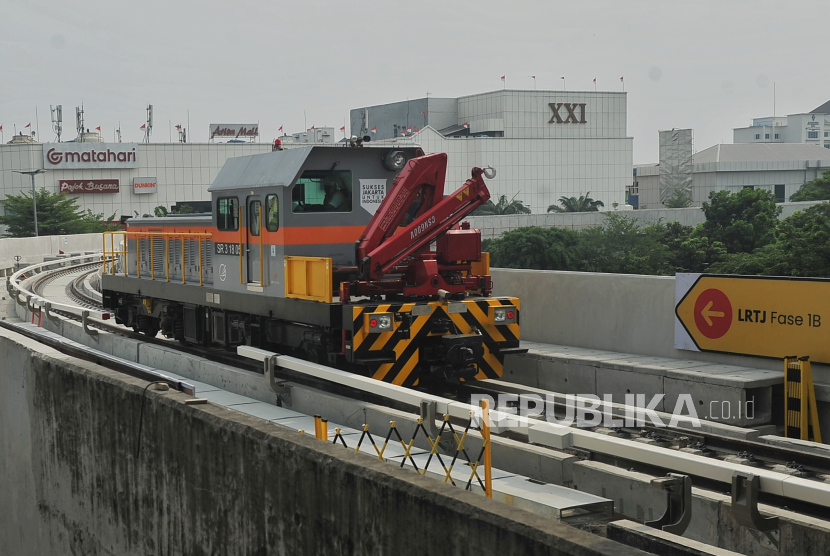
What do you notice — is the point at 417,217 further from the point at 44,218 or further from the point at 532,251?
the point at 44,218

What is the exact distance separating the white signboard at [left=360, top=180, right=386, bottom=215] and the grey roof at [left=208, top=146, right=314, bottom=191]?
1.05 m

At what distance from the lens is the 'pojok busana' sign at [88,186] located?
92062 mm

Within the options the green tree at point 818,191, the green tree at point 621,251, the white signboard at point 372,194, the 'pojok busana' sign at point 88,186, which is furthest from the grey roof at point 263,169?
the 'pojok busana' sign at point 88,186

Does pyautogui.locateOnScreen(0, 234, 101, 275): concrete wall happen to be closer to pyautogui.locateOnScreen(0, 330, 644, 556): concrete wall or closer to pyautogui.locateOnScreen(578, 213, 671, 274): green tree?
pyautogui.locateOnScreen(578, 213, 671, 274): green tree

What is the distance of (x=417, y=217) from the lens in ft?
38.6

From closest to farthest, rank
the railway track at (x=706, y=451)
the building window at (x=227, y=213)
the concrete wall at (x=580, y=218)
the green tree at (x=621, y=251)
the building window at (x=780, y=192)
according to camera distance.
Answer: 1. the railway track at (x=706, y=451)
2. the building window at (x=227, y=213)
3. the green tree at (x=621, y=251)
4. the concrete wall at (x=580, y=218)
5. the building window at (x=780, y=192)

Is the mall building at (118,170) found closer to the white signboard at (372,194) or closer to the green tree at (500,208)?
the green tree at (500,208)

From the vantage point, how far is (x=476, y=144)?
105 meters

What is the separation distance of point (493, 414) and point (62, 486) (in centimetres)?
613

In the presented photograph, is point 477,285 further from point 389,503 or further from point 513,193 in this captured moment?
point 513,193

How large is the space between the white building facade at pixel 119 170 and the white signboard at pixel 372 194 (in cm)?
8037

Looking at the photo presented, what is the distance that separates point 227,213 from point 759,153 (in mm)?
120057

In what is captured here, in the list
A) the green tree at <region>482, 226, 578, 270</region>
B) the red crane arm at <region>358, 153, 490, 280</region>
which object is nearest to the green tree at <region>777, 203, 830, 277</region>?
the red crane arm at <region>358, 153, 490, 280</region>

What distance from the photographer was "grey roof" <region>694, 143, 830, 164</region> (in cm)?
11988
